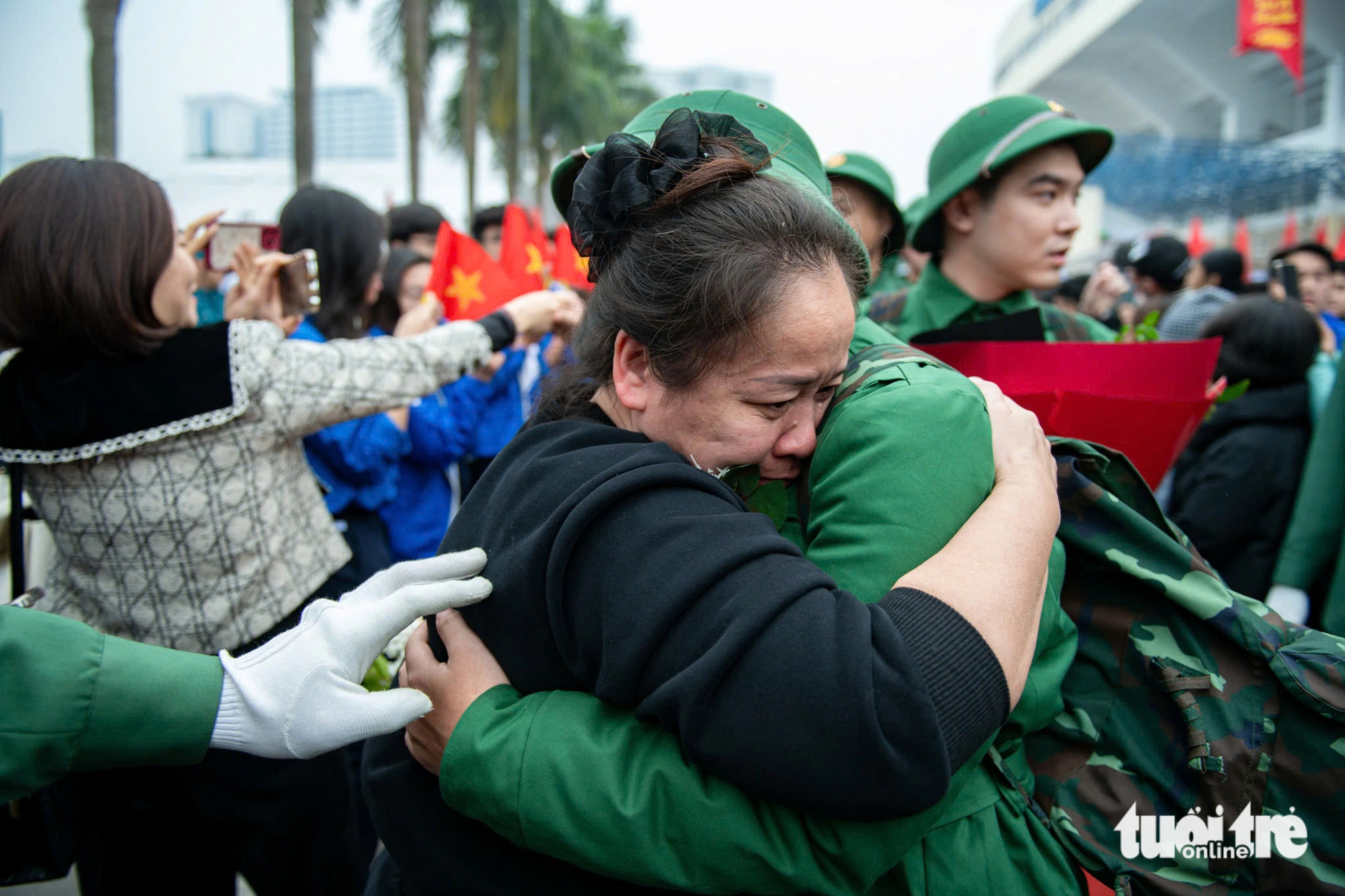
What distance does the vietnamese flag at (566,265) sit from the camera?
455cm

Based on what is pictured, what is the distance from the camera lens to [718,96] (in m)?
1.70

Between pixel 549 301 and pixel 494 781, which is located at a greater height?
pixel 549 301

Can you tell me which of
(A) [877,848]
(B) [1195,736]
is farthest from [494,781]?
(B) [1195,736]

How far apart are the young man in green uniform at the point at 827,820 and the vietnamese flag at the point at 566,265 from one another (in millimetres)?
3273

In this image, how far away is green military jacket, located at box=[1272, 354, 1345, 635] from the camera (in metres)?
2.82

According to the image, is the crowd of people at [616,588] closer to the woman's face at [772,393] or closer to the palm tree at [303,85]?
the woman's face at [772,393]

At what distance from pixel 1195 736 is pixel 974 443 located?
559 millimetres

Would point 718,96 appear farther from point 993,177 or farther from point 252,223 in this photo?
point 252,223

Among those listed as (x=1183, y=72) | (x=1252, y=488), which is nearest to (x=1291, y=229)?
(x=1183, y=72)

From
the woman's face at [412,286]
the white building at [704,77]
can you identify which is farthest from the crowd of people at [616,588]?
the white building at [704,77]

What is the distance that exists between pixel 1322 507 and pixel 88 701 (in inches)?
130

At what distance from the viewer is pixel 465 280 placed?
392 cm

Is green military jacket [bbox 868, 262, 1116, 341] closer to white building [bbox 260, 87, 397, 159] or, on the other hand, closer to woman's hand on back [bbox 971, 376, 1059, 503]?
woman's hand on back [bbox 971, 376, 1059, 503]

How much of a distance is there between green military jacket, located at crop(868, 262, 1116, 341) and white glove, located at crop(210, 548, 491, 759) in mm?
1886
